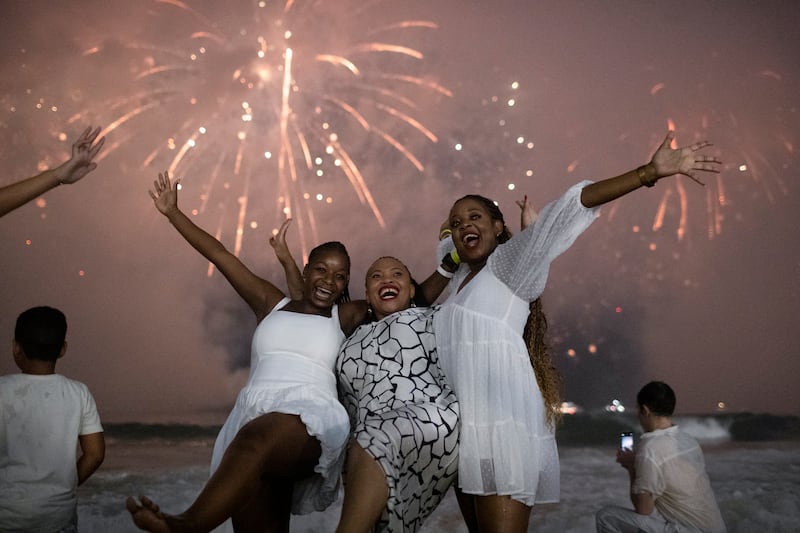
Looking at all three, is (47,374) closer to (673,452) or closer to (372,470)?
(372,470)

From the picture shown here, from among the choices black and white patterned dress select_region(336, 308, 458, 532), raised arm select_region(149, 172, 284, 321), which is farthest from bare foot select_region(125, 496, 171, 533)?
raised arm select_region(149, 172, 284, 321)

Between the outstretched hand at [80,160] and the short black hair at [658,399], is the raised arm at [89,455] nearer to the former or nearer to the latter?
the outstretched hand at [80,160]

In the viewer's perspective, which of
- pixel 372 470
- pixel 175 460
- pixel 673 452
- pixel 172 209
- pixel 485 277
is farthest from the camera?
pixel 175 460

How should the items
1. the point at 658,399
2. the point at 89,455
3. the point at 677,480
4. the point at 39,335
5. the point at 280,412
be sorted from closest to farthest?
the point at 280,412 < the point at 39,335 < the point at 89,455 < the point at 677,480 < the point at 658,399

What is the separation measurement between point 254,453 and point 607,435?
14168mm

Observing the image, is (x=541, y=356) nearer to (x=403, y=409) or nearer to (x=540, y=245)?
(x=540, y=245)

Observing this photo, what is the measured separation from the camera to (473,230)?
3.50m

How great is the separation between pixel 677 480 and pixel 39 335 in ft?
12.5

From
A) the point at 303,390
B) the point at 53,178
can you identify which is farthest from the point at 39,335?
the point at 303,390

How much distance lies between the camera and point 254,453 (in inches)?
107

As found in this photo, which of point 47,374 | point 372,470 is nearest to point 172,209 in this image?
point 47,374

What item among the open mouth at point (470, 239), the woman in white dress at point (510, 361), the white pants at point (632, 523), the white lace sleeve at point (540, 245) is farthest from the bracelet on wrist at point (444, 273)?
the white pants at point (632, 523)

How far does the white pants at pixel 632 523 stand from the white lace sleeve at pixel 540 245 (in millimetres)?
2238

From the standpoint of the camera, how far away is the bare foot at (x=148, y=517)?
7.49ft
